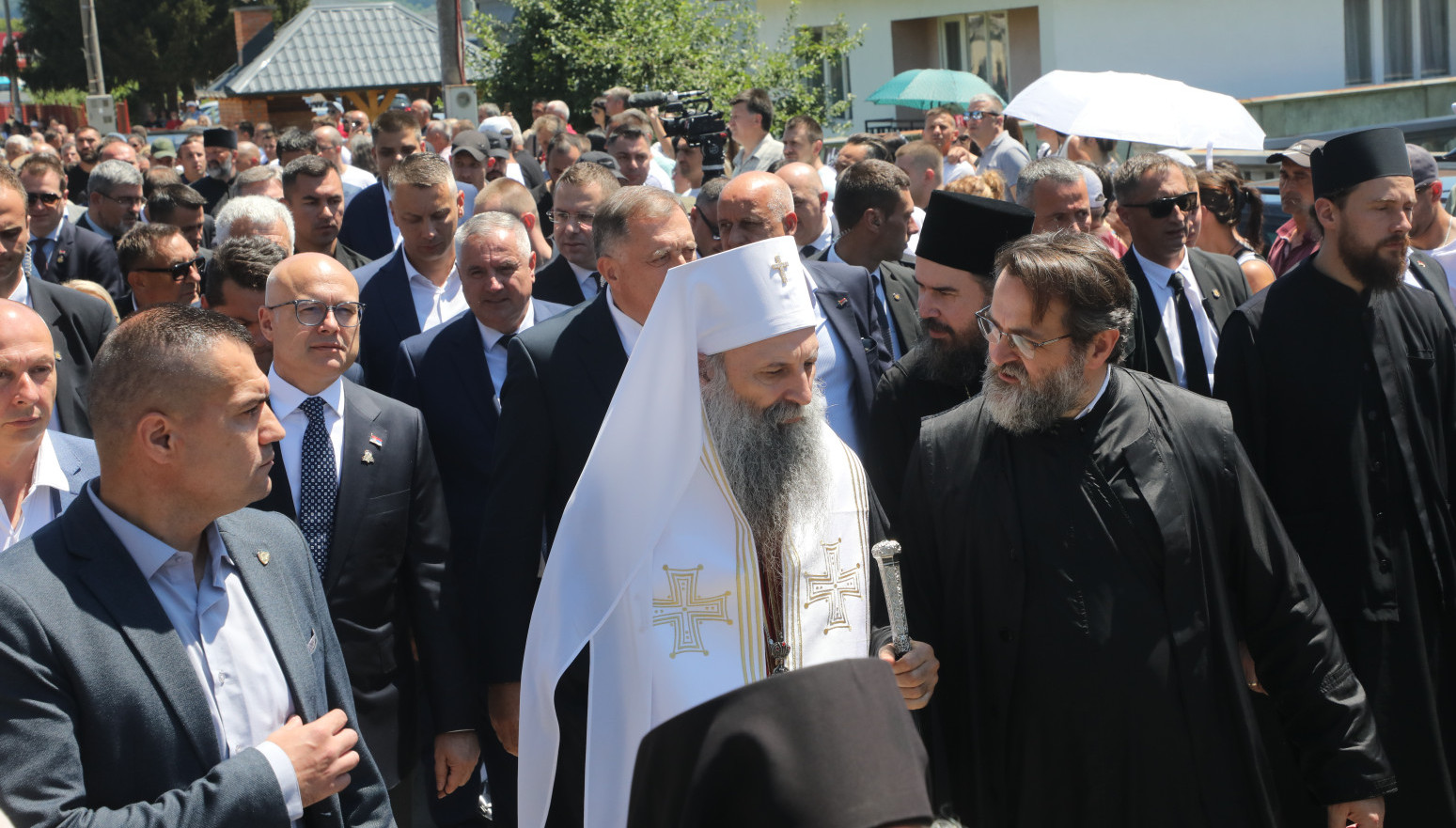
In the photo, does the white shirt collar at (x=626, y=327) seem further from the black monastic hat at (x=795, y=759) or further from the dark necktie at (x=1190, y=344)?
the black monastic hat at (x=795, y=759)

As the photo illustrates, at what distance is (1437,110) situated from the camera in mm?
22219

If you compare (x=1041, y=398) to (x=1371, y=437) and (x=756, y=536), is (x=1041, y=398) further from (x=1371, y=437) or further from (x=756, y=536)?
(x=1371, y=437)

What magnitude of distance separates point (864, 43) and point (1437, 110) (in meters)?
12.1

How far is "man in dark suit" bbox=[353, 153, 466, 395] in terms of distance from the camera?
6.03 meters

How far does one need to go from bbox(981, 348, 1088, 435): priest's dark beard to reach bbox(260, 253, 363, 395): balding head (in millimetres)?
2077

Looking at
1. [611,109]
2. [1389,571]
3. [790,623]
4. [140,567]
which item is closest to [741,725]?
[140,567]

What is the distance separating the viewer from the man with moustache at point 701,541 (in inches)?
129

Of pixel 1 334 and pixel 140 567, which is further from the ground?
pixel 1 334

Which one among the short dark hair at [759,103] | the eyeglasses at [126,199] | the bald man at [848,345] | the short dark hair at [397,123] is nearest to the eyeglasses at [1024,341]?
the bald man at [848,345]

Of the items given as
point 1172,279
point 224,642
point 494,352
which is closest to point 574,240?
point 494,352

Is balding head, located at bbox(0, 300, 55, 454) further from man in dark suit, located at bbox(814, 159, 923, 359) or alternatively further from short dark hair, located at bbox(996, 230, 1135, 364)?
man in dark suit, located at bbox(814, 159, 923, 359)

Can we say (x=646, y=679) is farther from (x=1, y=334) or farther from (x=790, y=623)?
(x=1, y=334)

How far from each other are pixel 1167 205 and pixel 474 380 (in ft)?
9.67

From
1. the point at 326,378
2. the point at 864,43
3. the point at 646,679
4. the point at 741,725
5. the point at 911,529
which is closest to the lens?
the point at 741,725
